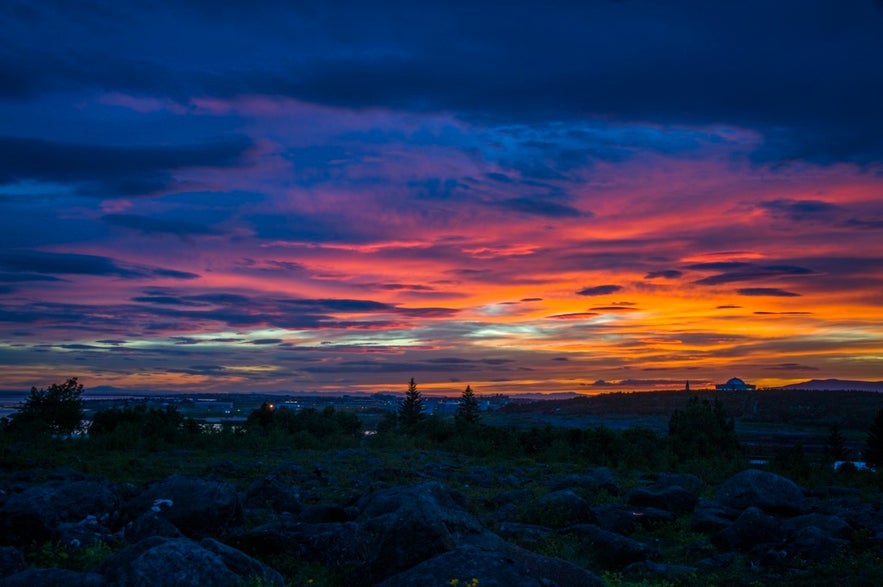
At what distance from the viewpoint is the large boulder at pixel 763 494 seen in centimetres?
2198

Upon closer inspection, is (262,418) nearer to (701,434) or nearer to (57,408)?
(57,408)

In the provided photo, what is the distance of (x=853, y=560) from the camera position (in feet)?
51.4

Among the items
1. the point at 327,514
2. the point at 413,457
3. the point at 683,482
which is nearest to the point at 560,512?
the point at 327,514

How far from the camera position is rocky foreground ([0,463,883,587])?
993 centimetres

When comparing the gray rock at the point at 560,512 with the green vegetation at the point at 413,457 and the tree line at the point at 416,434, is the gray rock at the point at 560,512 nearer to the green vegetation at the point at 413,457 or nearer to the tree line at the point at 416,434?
the green vegetation at the point at 413,457

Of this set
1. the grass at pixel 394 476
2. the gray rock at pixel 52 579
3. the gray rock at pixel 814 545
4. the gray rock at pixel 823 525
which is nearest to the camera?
the gray rock at pixel 52 579

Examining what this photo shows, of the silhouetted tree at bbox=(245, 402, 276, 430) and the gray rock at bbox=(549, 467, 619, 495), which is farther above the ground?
the silhouetted tree at bbox=(245, 402, 276, 430)

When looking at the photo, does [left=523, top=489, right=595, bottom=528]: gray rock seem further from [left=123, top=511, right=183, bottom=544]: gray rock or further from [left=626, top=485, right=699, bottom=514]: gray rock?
[left=123, top=511, right=183, bottom=544]: gray rock

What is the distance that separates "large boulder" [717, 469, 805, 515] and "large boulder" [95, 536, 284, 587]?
17.5m

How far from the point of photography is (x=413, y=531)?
12.6 meters

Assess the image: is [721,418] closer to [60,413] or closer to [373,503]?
[373,503]

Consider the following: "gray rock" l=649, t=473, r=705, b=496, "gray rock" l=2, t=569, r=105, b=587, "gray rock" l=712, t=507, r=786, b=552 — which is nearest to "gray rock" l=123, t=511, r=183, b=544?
"gray rock" l=2, t=569, r=105, b=587

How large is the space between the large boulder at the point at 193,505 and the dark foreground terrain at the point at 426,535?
0.04m

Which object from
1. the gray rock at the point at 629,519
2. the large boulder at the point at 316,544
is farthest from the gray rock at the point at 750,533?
the large boulder at the point at 316,544
